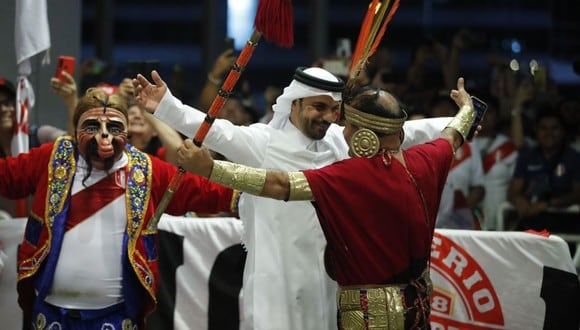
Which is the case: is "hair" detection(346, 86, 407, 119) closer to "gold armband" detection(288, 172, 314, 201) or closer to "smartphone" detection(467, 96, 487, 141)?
"gold armband" detection(288, 172, 314, 201)

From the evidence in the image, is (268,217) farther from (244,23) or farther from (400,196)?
(244,23)

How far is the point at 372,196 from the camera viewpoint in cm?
541

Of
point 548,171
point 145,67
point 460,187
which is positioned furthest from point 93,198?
point 548,171

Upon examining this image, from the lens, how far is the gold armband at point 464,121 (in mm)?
5985

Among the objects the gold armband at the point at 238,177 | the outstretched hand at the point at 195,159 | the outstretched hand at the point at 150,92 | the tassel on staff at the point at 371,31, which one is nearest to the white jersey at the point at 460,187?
the tassel on staff at the point at 371,31

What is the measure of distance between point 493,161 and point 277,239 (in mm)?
4464

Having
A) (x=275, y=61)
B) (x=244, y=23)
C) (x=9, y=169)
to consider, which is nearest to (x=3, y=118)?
(x=9, y=169)

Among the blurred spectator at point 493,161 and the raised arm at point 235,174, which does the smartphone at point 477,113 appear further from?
the blurred spectator at point 493,161

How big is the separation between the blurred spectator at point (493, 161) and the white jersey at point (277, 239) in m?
4.03

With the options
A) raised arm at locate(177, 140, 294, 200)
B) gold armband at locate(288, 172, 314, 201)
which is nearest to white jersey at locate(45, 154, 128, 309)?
raised arm at locate(177, 140, 294, 200)

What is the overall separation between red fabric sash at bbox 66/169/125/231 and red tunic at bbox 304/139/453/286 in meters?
1.25

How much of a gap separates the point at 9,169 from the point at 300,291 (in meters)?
1.60

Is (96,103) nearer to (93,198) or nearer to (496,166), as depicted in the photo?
(93,198)

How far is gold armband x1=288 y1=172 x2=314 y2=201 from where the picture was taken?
530 cm
